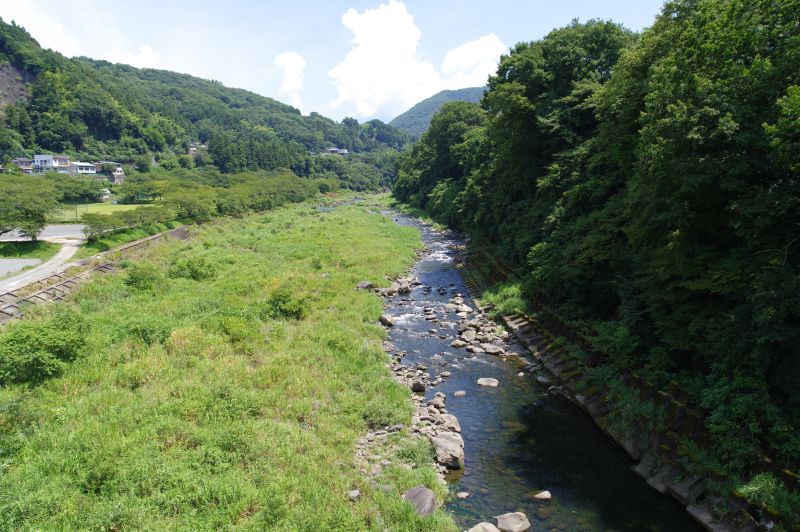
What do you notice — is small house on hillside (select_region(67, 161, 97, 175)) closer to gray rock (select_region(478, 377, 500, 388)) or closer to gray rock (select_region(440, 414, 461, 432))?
gray rock (select_region(478, 377, 500, 388))

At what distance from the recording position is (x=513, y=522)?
11.0 meters

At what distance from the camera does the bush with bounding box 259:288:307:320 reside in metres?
25.2

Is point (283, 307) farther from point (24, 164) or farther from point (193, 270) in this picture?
point (24, 164)

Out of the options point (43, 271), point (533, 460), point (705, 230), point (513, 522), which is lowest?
point (533, 460)

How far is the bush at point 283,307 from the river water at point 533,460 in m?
6.97

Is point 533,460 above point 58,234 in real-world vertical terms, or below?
below

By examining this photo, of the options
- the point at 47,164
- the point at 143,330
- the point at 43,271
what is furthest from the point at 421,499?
the point at 47,164

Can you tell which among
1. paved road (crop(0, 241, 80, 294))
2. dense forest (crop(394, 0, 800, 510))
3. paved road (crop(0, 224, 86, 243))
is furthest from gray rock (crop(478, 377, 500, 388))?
paved road (crop(0, 224, 86, 243))

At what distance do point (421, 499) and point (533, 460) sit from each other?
451 cm

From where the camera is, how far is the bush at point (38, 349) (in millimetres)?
15719

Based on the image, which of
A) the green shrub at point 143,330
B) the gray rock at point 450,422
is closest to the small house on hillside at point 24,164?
the green shrub at point 143,330

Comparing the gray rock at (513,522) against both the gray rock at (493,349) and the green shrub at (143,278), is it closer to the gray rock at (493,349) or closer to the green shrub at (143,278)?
the gray rock at (493,349)

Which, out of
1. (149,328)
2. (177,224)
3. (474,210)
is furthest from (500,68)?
(177,224)

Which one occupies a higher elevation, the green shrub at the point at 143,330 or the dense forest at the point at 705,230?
the dense forest at the point at 705,230
